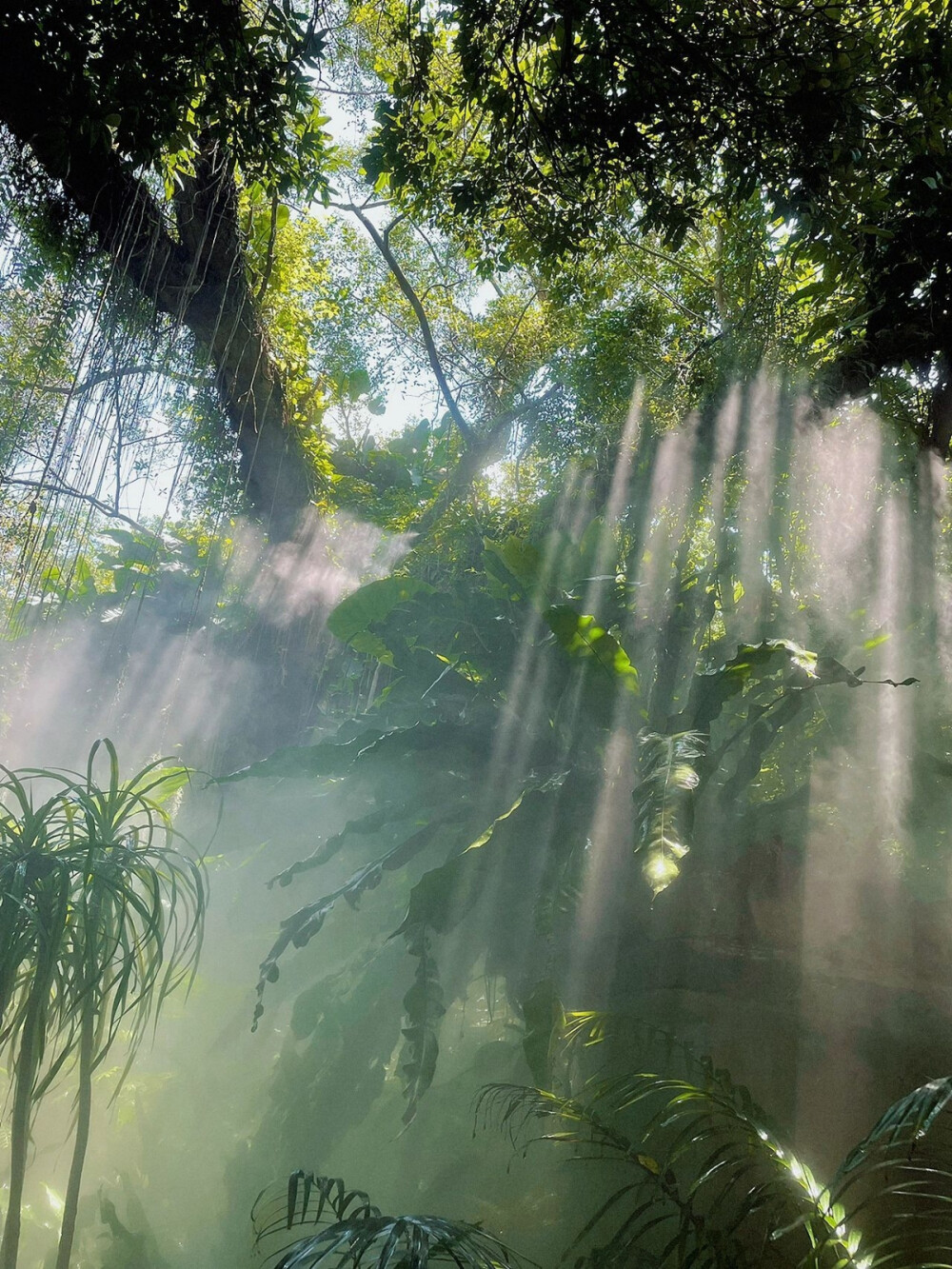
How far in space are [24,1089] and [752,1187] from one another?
216 centimetres

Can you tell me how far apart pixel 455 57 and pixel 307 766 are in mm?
2906

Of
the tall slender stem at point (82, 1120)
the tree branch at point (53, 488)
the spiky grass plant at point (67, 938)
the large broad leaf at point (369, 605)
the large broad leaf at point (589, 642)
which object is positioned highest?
the large broad leaf at point (369, 605)

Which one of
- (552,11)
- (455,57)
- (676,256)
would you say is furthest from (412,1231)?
(676,256)

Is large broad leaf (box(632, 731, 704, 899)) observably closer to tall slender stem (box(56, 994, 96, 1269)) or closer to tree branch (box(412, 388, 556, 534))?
tall slender stem (box(56, 994, 96, 1269))

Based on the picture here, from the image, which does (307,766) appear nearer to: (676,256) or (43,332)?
(43,332)

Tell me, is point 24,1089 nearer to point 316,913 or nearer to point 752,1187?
point 316,913

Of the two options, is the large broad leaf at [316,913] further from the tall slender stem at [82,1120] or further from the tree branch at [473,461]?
the tree branch at [473,461]

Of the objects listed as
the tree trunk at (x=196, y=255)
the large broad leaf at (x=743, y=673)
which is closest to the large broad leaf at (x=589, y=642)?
the large broad leaf at (x=743, y=673)

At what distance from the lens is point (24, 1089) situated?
2213 mm

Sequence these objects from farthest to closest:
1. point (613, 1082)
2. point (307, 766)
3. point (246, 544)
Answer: point (246, 544), point (307, 766), point (613, 1082)

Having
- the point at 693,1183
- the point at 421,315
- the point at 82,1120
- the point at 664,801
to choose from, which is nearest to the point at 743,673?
the point at 664,801

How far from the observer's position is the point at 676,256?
595 centimetres

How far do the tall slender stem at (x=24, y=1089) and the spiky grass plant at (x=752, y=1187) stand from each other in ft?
4.35

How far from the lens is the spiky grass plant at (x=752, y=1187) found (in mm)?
1634
